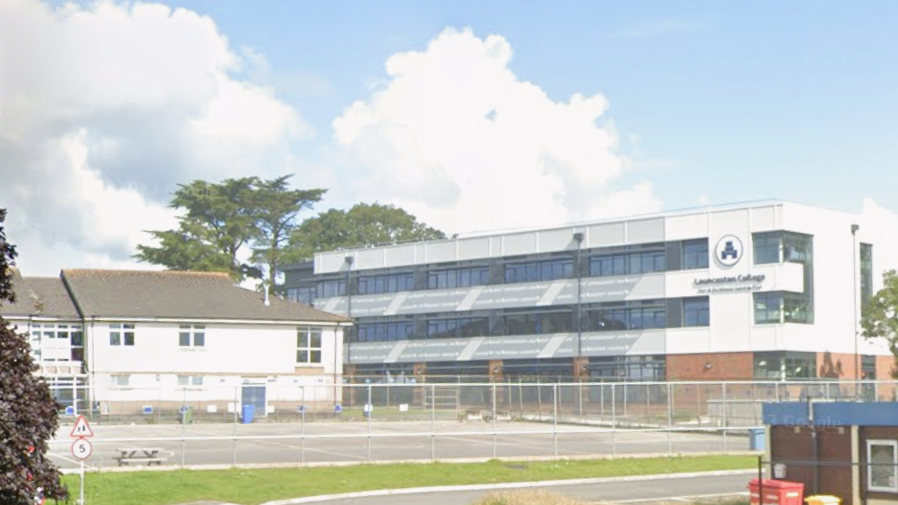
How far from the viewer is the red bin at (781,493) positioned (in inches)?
1051

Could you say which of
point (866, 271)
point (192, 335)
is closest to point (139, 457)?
point (192, 335)

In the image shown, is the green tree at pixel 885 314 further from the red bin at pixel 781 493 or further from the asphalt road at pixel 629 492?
the red bin at pixel 781 493

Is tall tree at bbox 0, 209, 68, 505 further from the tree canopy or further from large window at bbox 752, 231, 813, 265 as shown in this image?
the tree canopy

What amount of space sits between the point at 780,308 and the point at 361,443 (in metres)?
31.7

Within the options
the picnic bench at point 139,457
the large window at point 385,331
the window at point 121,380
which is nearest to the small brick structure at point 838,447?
the picnic bench at point 139,457

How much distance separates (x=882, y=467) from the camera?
88.3 feet

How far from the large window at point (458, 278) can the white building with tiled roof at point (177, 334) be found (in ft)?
51.1

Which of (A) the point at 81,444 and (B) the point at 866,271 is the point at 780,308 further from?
(A) the point at 81,444

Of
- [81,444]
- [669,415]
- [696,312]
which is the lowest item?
[669,415]

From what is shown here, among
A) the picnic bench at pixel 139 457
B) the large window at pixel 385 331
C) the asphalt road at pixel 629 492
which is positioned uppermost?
the large window at pixel 385 331

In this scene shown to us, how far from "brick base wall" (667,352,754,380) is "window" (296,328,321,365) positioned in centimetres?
2092

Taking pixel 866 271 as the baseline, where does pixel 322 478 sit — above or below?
below

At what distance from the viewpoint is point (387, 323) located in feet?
310

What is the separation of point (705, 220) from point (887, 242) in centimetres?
1350
